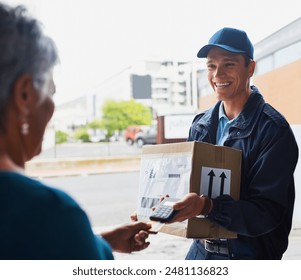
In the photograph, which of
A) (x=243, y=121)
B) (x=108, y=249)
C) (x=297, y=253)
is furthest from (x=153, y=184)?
(x=297, y=253)

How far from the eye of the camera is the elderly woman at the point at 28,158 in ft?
1.78

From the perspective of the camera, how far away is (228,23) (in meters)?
1.61

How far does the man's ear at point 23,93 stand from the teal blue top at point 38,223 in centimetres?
10

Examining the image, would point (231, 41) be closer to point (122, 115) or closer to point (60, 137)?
point (60, 137)

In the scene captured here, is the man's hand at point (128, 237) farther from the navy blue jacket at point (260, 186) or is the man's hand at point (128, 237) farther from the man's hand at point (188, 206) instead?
the navy blue jacket at point (260, 186)

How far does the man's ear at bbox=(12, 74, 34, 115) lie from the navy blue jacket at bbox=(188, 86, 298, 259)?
60 cm

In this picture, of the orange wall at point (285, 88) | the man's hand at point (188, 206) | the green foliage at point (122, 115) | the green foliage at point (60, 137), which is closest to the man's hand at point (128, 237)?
the man's hand at point (188, 206)

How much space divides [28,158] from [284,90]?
1.50m

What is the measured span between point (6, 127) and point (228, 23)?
1219mm

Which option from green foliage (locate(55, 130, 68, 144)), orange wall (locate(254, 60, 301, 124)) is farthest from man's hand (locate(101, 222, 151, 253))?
green foliage (locate(55, 130, 68, 144))

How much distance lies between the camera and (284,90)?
74.2 inches

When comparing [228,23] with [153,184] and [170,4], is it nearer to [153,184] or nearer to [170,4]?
[170,4]

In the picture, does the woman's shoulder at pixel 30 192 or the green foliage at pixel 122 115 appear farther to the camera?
the green foliage at pixel 122 115

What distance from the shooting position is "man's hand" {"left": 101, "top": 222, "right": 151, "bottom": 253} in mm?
921
